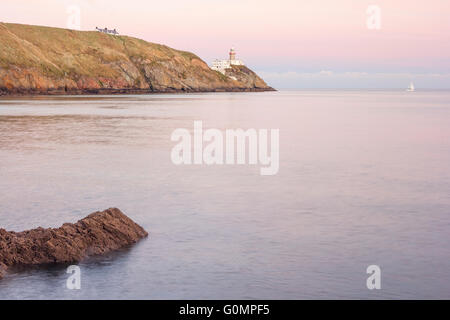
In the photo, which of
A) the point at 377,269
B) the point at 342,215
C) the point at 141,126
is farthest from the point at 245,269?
the point at 141,126

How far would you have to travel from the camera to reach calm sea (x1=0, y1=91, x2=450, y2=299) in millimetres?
10367

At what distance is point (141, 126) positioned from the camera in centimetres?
4656

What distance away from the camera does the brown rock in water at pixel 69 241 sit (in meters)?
11.2

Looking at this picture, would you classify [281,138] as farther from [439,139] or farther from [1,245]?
[1,245]

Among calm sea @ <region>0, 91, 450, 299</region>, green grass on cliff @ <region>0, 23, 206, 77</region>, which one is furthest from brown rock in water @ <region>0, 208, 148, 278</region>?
green grass on cliff @ <region>0, 23, 206, 77</region>

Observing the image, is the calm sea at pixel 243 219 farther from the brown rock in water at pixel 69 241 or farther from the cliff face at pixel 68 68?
the cliff face at pixel 68 68

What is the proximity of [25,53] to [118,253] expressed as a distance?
156m

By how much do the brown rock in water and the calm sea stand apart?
349 mm

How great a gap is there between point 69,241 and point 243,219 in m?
4.86

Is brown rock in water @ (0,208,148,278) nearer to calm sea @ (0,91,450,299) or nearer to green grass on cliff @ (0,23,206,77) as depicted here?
calm sea @ (0,91,450,299)

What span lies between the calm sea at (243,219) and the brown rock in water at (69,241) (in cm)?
→ 35

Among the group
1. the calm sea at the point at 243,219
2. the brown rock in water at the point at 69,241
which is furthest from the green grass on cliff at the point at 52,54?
the brown rock in water at the point at 69,241

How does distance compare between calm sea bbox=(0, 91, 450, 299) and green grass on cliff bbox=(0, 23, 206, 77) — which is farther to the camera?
green grass on cliff bbox=(0, 23, 206, 77)

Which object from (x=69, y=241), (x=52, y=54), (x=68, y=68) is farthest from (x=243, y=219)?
(x=52, y=54)
